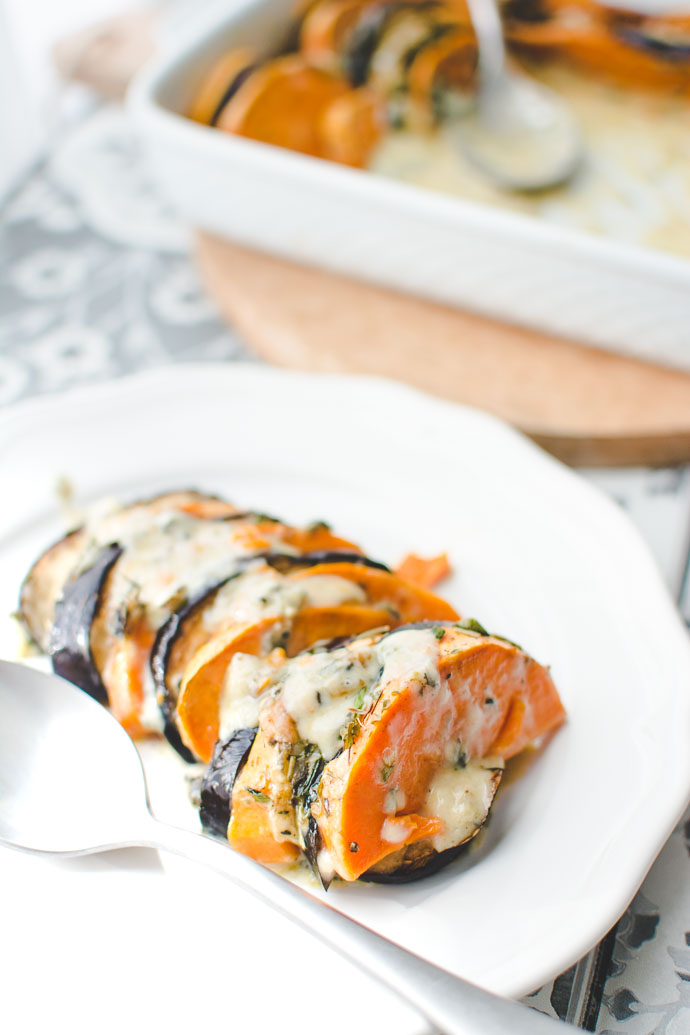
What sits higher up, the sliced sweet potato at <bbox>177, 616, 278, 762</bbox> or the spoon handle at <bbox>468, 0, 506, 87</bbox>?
the spoon handle at <bbox>468, 0, 506, 87</bbox>

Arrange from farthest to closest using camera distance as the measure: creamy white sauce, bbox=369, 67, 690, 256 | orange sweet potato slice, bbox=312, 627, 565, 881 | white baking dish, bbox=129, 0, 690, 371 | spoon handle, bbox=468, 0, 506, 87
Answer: spoon handle, bbox=468, 0, 506, 87 → creamy white sauce, bbox=369, 67, 690, 256 → white baking dish, bbox=129, 0, 690, 371 → orange sweet potato slice, bbox=312, 627, 565, 881

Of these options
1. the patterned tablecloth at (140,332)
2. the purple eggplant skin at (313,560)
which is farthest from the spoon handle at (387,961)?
the purple eggplant skin at (313,560)

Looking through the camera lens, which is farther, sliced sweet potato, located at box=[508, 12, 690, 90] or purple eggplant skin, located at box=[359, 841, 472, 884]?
sliced sweet potato, located at box=[508, 12, 690, 90]

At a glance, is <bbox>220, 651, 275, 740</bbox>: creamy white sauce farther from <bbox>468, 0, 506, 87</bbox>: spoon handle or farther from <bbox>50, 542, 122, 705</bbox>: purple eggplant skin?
<bbox>468, 0, 506, 87</bbox>: spoon handle

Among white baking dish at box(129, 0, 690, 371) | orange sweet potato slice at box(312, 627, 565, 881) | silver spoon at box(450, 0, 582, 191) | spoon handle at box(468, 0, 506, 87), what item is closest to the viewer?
orange sweet potato slice at box(312, 627, 565, 881)

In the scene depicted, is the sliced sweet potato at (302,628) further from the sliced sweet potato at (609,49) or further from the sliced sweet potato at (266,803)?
the sliced sweet potato at (609,49)

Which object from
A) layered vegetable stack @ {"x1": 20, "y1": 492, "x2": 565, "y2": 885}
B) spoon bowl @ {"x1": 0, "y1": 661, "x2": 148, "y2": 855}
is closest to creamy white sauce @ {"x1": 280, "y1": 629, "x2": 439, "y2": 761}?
layered vegetable stack @ {"x1": 20, "y1": 492, "x2": 565, "y2": 885}

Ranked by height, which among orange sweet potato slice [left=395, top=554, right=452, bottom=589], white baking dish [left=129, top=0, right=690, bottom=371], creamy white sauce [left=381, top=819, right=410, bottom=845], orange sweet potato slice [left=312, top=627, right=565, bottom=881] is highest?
white baking dish [left=129, top=0, right=690, bottom=371]
